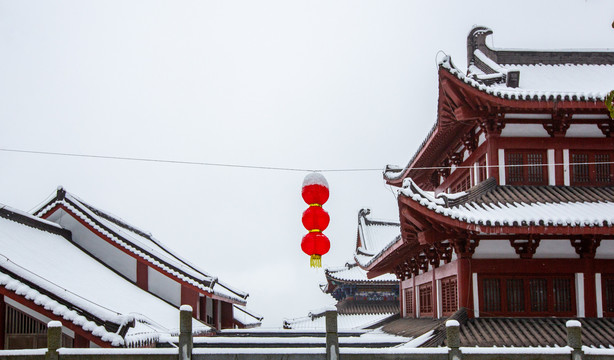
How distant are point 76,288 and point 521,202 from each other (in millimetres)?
11391

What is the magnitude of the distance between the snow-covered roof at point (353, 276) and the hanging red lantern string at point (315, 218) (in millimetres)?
18825

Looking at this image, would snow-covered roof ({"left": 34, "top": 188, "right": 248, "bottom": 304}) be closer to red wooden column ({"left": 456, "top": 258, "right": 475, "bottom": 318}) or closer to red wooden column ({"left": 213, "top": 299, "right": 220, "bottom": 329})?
red wooden column ({"left": 213, "top": 299, "right": 220, "bottom": 329})

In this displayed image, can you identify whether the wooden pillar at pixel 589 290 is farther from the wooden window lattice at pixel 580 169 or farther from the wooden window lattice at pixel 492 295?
the wooden window lattice at pixel 580 169

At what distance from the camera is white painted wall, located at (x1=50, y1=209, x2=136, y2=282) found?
75.8 ft

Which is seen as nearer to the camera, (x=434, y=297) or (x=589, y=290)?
(x=589, y=290)

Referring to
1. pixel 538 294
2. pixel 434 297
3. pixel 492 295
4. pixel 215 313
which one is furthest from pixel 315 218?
pixel 215 313

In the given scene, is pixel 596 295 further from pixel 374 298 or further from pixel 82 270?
pixel 374 298

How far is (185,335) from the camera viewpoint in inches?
476

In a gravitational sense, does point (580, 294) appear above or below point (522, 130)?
below

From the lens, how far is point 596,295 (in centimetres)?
1546

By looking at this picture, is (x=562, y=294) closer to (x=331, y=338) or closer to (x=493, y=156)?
(x=493, y=156)

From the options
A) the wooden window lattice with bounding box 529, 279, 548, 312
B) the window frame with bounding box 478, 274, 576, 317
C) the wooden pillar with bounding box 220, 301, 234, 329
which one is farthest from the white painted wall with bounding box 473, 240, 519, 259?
the wooden pillar with bounding box 220, 301, 234, 329

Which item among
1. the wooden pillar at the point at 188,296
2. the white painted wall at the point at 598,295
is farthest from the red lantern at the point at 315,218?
the wooden pillar at the point at 188,296

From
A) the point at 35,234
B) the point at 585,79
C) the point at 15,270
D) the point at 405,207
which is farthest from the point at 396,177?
the point at 15,270
